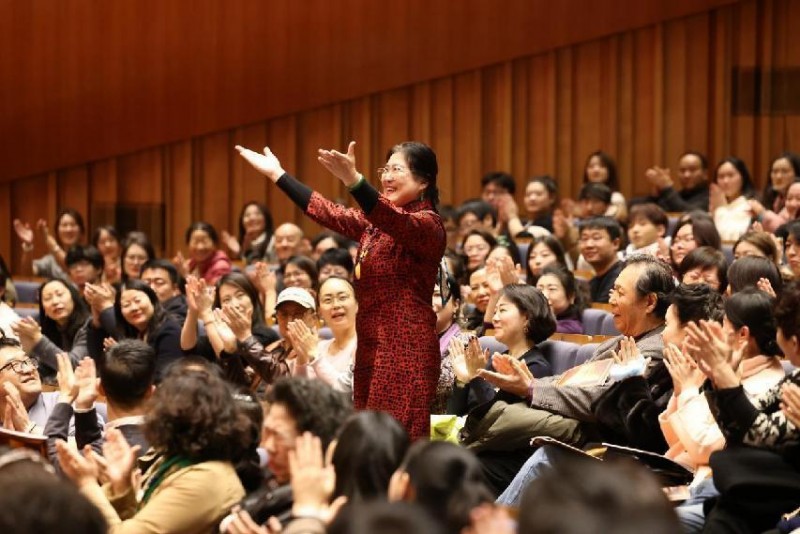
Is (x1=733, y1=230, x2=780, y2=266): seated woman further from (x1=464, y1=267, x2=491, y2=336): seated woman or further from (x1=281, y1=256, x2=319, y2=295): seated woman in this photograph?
(x1=281, y1=256, x2=319, y2=295): seated woman

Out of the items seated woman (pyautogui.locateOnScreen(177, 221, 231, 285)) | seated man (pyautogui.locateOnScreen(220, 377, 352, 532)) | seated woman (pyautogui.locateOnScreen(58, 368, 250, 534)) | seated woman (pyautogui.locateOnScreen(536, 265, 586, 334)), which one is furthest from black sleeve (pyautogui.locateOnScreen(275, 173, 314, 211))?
seated woman (pyautogui.locateOnScreen(177, 221, 231, 285))

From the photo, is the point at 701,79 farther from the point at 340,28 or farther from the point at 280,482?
the point at 280,482

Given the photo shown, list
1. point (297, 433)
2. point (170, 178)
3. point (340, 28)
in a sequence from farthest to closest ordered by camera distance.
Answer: point (170, 178) < point (340, 28) < point (297, 433)

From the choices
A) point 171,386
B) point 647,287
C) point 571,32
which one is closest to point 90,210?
point 571,32

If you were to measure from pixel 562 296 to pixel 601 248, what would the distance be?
2.19 feet

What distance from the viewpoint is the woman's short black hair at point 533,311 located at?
327cm

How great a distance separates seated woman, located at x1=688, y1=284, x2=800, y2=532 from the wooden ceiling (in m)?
4.56

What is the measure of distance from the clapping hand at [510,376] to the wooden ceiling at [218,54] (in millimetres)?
3848

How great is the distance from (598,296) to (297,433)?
8.39ft

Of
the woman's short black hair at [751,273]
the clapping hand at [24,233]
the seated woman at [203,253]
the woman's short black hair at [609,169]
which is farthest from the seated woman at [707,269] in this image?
the clapping hand at [24,233]

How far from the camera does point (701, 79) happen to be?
22.2ft

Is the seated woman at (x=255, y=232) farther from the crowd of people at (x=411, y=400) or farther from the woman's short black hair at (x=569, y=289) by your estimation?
the woman's short black hair at (x=569, y=289)

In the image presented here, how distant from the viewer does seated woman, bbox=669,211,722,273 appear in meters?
4.22

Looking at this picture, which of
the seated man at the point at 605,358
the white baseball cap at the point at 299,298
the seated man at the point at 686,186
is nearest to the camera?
the seated man at the point at 605,358
